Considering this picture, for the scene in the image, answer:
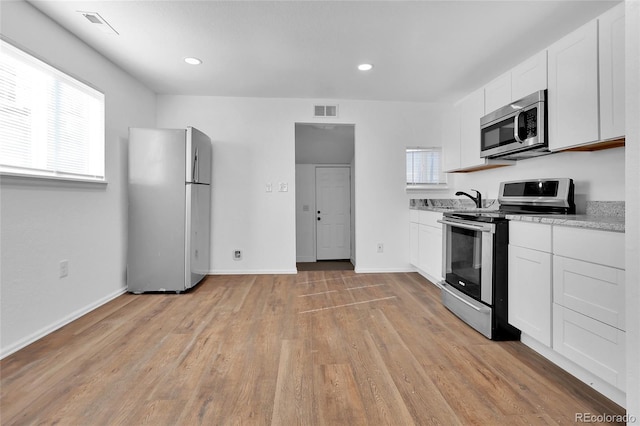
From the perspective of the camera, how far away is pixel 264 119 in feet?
13.1

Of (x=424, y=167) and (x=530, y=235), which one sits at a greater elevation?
(x=424, y=167)

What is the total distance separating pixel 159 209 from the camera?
125 inches

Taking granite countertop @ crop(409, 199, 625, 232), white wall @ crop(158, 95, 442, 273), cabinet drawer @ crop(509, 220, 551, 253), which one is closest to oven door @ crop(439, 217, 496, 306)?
cabinet drawer @ crop(509, 220, 551, 253)

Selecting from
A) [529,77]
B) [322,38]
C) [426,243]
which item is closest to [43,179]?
[322,38]

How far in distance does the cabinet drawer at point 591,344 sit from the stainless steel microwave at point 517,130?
52.9 inches

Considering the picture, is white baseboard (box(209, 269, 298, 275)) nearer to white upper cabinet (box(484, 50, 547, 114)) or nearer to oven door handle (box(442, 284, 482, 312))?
oven door handle (box(442, 284, 482, 312))

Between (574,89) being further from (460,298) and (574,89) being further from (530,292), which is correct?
(460,298)

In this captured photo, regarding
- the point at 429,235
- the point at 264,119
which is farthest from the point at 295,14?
the point at 429,235

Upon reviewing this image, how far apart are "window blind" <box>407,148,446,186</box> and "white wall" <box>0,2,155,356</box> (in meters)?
3.52

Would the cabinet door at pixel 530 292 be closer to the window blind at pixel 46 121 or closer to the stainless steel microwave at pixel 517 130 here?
the stainless steel microwave at pixel 517 130

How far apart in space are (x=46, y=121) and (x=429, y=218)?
3.66 m

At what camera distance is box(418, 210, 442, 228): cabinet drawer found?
3303mm

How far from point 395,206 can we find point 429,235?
759 mm

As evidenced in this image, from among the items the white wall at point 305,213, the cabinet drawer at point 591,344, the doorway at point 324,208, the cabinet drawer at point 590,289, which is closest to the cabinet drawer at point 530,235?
the cabinet drawer at point 590,289
